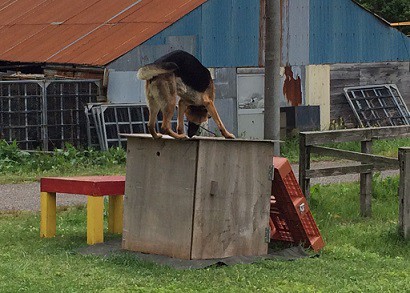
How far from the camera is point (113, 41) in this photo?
2305 cm

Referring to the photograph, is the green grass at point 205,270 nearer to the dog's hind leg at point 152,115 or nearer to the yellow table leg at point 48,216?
the yellow table leg at point 48,216

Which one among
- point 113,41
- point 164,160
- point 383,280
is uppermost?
point 113,41

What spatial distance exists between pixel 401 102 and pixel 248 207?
54.3ft

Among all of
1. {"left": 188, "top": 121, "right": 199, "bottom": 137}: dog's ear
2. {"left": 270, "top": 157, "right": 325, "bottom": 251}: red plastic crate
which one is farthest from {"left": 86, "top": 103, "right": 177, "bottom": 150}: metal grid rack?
{"left": 188, "top": 121, "right": 199, "bottom": 137}: dog's ear

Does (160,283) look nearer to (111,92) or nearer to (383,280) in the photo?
(383,280)

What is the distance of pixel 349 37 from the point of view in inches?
1010

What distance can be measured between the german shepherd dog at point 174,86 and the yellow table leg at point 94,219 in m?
1.23

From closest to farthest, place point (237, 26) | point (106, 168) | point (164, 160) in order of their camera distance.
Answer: point (164, 160) → point (106, 168) → point (237, 26)

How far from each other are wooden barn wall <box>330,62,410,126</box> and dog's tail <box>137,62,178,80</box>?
15.7m

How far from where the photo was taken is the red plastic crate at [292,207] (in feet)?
35.7

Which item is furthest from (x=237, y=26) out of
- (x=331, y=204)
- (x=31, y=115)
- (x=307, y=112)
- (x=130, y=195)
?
(x=130, y=195)

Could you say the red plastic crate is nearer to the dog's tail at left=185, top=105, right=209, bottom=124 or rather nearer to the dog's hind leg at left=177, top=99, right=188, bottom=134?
the dog's tail at left=185, top=105, right=209, bottom=124

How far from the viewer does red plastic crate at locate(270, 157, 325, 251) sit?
10.9 meters

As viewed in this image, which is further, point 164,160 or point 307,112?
point 307,112
